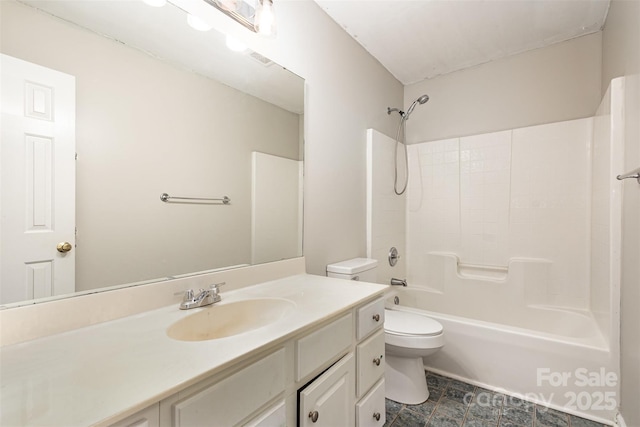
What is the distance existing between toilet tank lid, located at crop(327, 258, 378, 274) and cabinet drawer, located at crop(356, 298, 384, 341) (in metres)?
0.43

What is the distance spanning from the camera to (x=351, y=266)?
5.89ft

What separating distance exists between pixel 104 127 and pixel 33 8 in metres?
0.34

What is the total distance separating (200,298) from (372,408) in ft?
2.94

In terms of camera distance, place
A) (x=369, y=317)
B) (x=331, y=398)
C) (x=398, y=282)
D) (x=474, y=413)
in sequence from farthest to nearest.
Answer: (x=398, y=282) → (x=474, y=413) → (x=369, y=317) → (x=331, y=398)

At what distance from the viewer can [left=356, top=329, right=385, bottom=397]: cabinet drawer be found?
3.91 ft

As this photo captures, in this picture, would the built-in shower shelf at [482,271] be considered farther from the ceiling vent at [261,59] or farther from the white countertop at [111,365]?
the ceiling vent at [261,59]

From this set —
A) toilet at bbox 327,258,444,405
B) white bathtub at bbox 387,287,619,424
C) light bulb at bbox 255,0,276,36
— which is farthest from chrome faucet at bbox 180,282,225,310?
white bathtub at bbox 387,287,619,424

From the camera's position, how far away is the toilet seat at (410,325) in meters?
1.72

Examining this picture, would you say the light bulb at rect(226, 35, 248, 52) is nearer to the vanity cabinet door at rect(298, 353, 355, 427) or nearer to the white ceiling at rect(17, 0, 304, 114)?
the white ceiling at rect(17, 0, 304, 114)

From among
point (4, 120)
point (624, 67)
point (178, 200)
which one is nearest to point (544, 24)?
point (624, 67)

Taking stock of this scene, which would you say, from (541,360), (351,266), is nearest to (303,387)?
(351,266)

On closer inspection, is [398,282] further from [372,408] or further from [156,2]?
[156,2]

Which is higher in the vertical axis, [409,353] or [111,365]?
[111,365]

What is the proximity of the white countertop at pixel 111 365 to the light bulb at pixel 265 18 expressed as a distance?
126 centimetres
